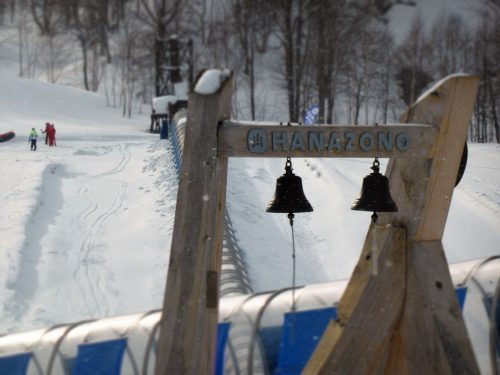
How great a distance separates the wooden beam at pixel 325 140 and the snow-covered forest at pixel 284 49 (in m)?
31.7

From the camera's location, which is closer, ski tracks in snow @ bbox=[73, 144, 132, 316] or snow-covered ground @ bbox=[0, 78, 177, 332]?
snow-covered ground @ bbox=[0, 78, 177, 332]

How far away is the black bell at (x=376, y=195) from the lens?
14.1 feet

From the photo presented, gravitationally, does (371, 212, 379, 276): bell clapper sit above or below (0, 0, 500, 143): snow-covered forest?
below

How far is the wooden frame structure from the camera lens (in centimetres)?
358

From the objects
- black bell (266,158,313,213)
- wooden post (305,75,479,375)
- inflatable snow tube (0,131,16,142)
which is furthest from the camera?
inflatable snow tube (0,131,16,142)

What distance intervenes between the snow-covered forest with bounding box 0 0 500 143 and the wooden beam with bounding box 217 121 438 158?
31.7 m

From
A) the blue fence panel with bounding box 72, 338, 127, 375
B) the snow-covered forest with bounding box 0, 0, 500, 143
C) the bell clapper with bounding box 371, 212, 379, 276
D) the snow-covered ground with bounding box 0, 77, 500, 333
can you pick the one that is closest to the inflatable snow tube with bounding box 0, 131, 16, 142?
the snow-covered ground with bounding box 0, 77, 500, 333

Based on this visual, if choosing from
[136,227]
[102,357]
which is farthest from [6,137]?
[102,357]

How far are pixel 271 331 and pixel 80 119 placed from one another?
3697 cm

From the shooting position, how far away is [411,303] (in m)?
4.29

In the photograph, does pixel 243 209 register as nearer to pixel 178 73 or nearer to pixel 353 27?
pixel 178 73

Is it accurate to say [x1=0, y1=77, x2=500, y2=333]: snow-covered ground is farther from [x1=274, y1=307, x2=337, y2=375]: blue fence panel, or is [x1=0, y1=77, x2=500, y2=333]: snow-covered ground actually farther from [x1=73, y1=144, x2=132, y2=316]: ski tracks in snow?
[x1=274, y1=307, x2=337, y2=375]: blue fence panel

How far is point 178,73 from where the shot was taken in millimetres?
35125

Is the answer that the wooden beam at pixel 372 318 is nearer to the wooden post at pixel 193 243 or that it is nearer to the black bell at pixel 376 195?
the black bell at pixel 376 195
